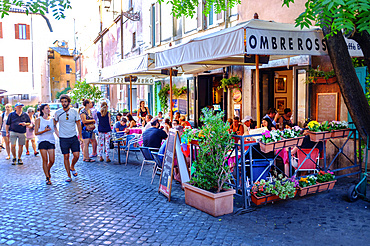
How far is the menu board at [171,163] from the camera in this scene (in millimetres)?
6330

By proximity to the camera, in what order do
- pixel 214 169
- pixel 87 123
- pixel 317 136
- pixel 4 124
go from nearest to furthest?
pixel 214 169
pixel 317 136
pixel 87 123
pixel 4 124

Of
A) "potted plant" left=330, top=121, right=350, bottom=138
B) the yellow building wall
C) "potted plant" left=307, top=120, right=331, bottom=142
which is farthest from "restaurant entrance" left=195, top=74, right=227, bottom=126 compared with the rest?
the yellow building wall

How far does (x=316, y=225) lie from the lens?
493 centimetres

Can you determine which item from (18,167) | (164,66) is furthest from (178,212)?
(18,167)

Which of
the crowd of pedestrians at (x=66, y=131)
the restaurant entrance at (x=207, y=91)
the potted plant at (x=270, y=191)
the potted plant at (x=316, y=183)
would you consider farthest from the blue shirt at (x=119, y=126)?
the potted plant at (x=316, y=183)

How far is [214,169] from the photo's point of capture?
5430mm

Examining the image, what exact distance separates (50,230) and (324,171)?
4.73 m

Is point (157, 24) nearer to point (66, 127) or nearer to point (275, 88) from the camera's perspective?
point (275, 88)

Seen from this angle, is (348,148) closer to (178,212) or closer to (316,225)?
(316,225)

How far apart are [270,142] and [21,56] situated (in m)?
38.6

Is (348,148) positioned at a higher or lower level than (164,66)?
lower

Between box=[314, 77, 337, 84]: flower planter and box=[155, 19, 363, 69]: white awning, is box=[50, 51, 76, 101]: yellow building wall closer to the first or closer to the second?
box=[314, 77, 337, 84]: flower planter

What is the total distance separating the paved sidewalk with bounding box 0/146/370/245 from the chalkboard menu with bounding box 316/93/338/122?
1621mm

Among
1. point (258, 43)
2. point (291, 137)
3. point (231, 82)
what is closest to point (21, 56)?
point (231, 82)
